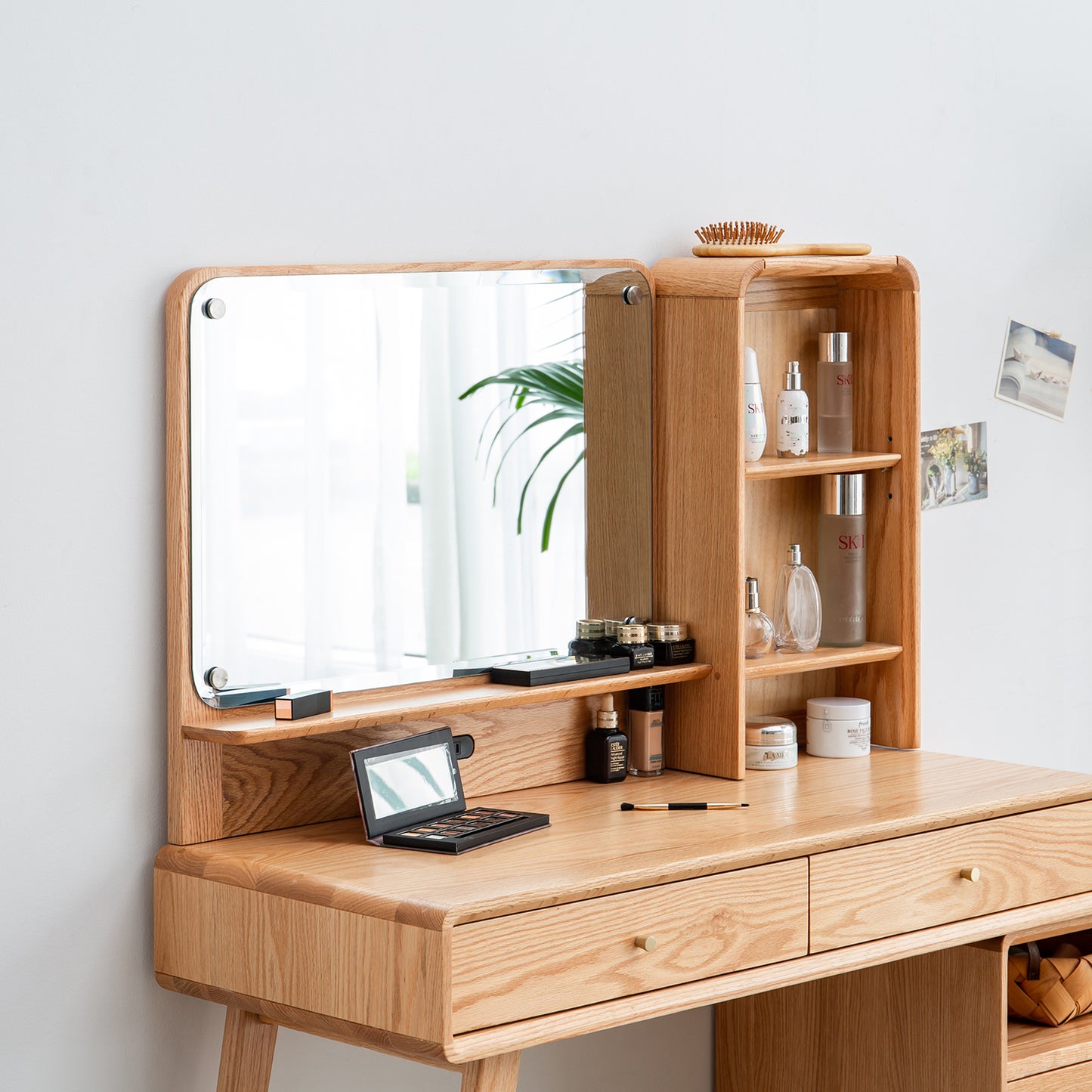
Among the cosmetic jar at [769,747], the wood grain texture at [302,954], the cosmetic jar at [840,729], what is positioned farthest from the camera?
the cosmetic jar at [840,729]

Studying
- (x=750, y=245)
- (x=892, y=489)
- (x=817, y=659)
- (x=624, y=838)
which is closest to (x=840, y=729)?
(x=817, y=659)

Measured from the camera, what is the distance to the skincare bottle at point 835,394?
2.48 m

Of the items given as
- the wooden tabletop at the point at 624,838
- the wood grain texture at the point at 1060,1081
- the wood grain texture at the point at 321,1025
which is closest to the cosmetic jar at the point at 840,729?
the wooden tabletop at the point at 624,838

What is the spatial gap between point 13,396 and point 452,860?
27.3 inches

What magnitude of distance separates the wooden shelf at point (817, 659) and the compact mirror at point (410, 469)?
7.0 inches

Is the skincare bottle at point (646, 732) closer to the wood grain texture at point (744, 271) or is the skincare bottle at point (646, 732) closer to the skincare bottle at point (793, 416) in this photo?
the skincare bottle at point (793, 416)

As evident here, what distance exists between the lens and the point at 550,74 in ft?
7.38

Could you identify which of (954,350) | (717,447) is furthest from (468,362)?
(954,350)

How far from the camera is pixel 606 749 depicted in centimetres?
226

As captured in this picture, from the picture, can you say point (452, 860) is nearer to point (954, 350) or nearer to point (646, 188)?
point (646, 188)

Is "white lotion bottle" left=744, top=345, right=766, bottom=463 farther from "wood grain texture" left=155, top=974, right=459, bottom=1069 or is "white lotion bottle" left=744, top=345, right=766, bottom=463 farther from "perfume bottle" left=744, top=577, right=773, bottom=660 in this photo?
"wood grain texture" left=155, top=974, right=459, bottom=1069

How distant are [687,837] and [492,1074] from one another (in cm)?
37

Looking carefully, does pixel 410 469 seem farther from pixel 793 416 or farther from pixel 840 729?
pixel 840 729

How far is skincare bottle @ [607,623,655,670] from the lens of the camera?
2.26m
